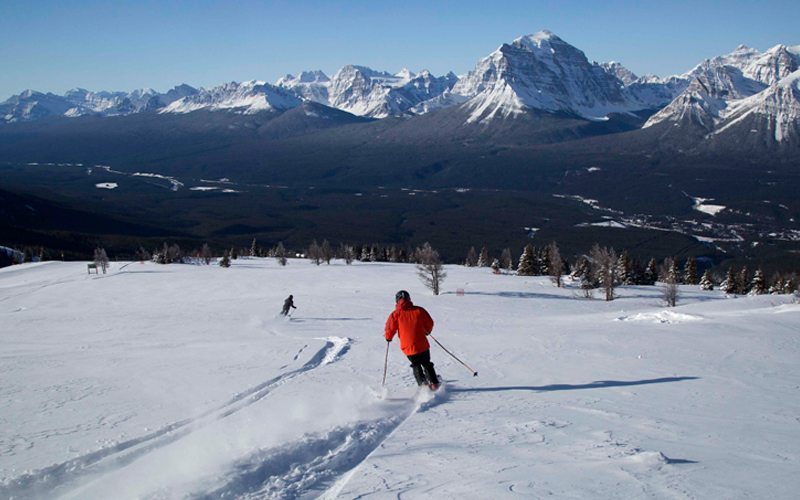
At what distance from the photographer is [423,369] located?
425 inches

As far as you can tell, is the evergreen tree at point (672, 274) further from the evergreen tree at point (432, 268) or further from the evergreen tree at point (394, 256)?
the evergreen tree at point (394, 256)

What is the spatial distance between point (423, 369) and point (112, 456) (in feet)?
17.5

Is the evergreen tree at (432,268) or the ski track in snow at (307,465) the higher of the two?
the evergreen tree at (432,268)

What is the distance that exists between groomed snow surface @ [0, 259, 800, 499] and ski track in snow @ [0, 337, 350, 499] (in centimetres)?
3

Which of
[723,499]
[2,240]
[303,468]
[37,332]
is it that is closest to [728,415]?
[723,499]

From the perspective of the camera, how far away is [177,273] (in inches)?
2253

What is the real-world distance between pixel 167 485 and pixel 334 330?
14658 mm

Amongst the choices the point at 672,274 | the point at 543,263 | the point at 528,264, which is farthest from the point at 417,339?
the point at 543,263

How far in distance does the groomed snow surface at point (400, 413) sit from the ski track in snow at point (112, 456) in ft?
0.09

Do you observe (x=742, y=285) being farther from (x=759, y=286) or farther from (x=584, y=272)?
(x=584, y=272)

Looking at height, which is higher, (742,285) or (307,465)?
(742,285)

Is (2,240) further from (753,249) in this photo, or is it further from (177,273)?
(753,249)

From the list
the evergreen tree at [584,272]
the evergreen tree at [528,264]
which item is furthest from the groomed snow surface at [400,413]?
the evergreen tree at [528,264]

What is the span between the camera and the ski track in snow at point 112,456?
6.24 m
